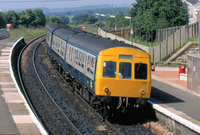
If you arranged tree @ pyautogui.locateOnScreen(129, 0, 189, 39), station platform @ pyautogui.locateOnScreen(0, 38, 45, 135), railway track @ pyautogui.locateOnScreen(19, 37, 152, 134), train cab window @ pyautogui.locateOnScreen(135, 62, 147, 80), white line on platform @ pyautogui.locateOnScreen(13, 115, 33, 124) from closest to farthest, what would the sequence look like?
station platform @ pyautogui.locateOnScreen(0, 38, 45, 135) < white line on platform @ pyautogui.locateOnScreen(13, 115, 33, 124) < railway track @ pyautogui.locateOnScreen(19, 37, 152, 134) < train cab window @ pyautogui.locateOnScreen(135, 62, 147, 80) < tree @ pyautogui.locateOnScreen(129, 0, 189, 39)

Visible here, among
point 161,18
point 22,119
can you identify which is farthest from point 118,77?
point 161,18

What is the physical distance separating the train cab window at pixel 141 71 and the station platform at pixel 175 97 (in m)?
1.72

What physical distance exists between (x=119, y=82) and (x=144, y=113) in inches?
115

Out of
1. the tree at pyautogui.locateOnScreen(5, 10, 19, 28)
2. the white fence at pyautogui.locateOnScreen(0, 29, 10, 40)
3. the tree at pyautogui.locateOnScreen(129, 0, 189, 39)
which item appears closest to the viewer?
the tree at pyautogui.locateOnScreen(129, 0, 189, 39)

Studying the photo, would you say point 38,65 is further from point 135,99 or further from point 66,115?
point 135,99

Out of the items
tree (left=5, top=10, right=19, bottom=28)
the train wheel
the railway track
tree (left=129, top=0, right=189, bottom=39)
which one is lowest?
the railway track

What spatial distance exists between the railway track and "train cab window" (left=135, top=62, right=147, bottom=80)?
2.02m

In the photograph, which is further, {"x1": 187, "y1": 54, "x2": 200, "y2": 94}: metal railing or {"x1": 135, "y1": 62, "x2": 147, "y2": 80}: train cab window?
{"x1": 187, "y1": 54, "x2": 200, "y2": 94}: metal railing

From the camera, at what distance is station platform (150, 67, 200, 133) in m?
14.3

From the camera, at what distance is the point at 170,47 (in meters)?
31.3

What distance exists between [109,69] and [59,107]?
4011mm

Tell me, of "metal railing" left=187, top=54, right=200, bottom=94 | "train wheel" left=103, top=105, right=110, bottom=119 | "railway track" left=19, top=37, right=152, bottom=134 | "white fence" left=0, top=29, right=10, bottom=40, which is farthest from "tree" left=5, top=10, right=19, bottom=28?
"train wheel" left=103, top=105, right=110, bottom=119

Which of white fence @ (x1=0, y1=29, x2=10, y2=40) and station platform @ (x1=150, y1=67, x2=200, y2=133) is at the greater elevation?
white fence @ (x1=0, y1=29, x2=10, y2=40)

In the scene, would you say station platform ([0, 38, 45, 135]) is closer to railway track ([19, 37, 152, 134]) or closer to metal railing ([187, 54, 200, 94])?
railway track ([19, 37, 152, 134])
